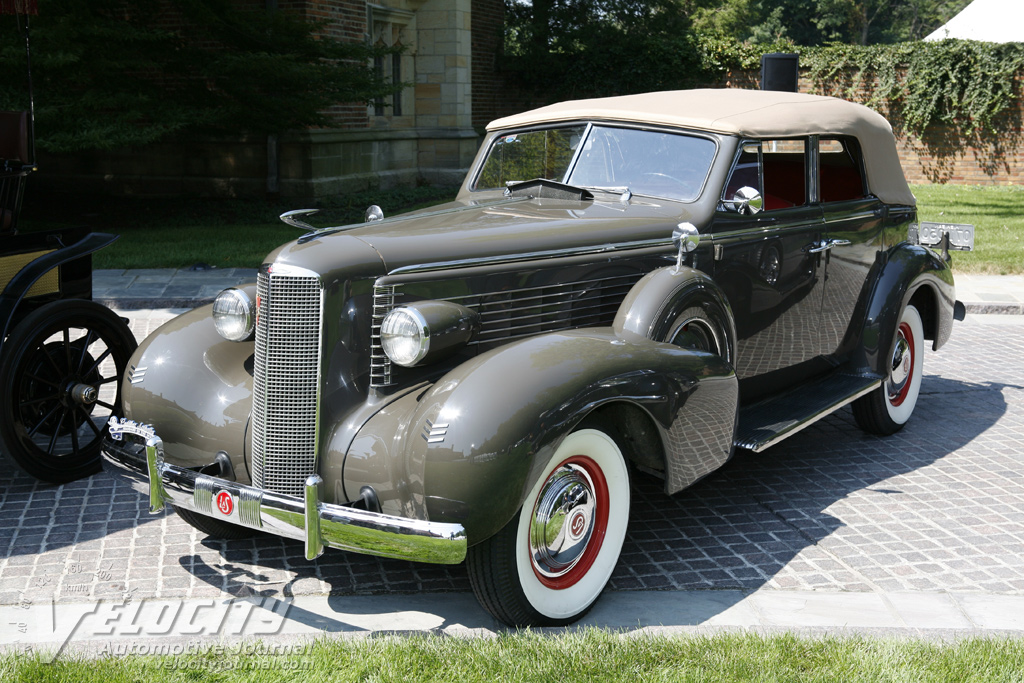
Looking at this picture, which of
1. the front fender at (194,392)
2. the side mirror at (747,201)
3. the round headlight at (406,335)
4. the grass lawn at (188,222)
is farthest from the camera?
the grass lawn at (188,222)

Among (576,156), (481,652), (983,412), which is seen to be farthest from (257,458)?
(983,412)

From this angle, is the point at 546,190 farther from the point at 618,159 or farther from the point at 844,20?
the point at 844,20

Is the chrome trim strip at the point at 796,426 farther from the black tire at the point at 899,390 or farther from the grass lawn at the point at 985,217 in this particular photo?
the grass lawn at the point at 985,217

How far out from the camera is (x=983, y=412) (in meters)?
6.36

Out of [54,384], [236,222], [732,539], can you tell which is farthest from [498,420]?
[236,222]

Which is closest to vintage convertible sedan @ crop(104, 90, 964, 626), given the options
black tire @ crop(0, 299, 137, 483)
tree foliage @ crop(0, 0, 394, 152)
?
black tire @ crop(0, 299, 137, 483)

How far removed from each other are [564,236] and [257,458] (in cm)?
159

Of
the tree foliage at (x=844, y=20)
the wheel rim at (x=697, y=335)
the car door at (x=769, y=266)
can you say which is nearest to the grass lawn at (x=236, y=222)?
the car door at (x=769, y=266)

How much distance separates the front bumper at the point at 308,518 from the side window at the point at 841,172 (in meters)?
3.67

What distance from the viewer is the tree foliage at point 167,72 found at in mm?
11453

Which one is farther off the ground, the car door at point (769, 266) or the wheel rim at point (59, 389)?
the car door at point (769, 266)

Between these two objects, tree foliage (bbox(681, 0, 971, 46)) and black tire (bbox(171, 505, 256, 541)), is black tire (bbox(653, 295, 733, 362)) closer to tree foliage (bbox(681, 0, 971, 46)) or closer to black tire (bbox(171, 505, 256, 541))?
black tire (bbox(171, 505, 256, 541))

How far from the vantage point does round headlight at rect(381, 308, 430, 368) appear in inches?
133

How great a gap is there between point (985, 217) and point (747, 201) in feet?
42.1
